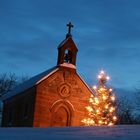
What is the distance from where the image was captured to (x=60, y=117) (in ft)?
117

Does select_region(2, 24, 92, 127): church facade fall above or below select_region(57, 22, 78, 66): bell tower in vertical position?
below

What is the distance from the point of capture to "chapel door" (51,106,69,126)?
116 ft

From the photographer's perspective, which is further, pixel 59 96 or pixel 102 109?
pixel 59 96

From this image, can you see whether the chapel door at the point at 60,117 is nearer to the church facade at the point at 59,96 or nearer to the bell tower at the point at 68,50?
the church facade at the point at 59,96

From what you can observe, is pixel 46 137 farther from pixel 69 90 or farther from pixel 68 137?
pixel 69 90

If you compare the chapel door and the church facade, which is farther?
the chapel door

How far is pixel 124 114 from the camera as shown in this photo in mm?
59188

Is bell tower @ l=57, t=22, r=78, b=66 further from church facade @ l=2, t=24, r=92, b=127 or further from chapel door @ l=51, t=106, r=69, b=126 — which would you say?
chapel door @ l=51, t=106, r=69, b=126

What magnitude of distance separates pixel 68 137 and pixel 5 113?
3467cm

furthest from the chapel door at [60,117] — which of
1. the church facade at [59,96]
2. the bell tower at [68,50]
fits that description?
the bell tower at [68,50]

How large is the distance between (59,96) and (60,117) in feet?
5.98

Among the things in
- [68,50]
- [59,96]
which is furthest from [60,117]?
[68,50]

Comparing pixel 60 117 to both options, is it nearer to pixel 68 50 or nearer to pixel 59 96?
pixel 59 96

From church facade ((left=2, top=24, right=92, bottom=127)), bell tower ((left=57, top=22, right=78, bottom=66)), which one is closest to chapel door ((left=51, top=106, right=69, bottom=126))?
church facade ((left=2, top=24, right=92, bottom=127))
